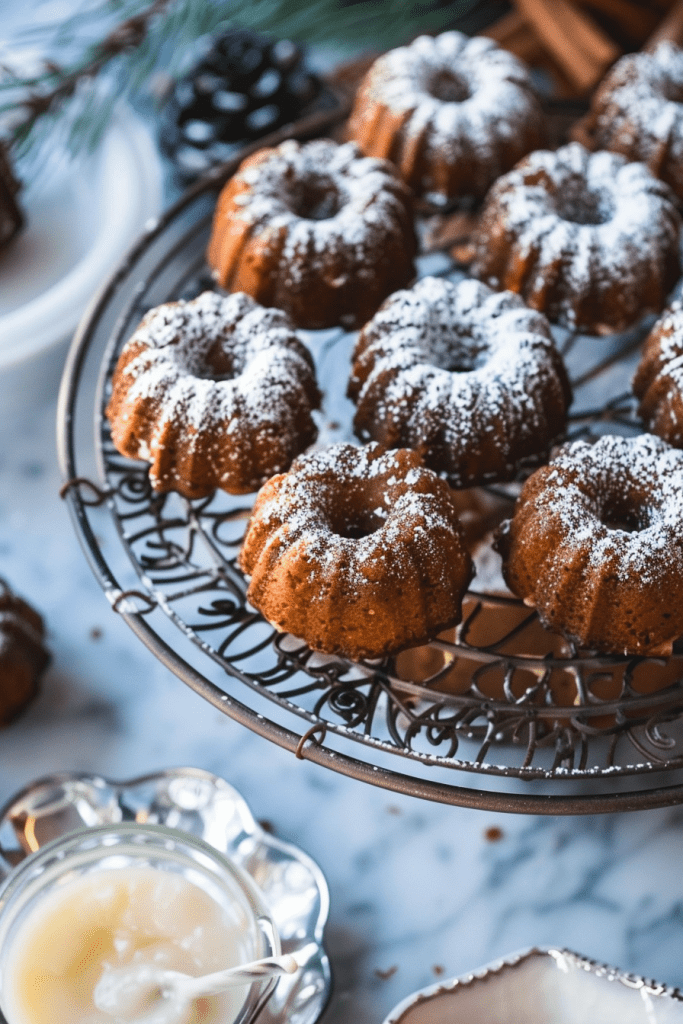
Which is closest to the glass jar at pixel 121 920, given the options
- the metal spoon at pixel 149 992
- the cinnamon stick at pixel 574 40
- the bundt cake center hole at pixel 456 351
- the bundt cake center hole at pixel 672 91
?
the metal spoon at pixel 149 992

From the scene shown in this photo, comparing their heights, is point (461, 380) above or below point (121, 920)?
above

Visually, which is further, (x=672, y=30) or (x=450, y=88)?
(x=672, y=30)

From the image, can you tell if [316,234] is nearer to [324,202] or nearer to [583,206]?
[324,202]

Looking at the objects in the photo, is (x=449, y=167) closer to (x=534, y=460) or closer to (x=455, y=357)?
(x=455, y=357)

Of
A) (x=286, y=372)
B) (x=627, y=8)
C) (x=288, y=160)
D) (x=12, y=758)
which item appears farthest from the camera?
(x=627, y=8)

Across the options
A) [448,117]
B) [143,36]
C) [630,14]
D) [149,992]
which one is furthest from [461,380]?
[630,14]

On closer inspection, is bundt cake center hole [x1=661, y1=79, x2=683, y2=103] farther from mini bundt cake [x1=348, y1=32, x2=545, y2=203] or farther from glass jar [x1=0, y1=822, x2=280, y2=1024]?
glass jar [x1=0, y1=822, x2=280, y2=1024]

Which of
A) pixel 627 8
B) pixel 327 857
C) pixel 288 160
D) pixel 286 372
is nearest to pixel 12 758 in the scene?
pixel 327 857
